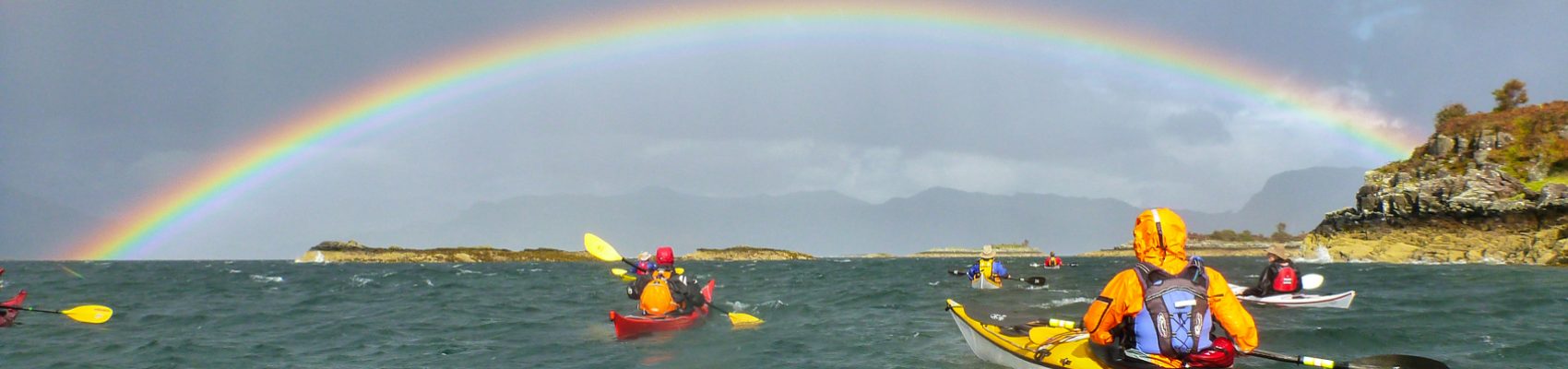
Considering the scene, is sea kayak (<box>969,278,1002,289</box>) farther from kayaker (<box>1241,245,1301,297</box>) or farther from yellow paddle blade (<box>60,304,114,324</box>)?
yellow paddle blade (<box>60,304,114,324</box>)

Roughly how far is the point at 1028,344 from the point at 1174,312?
3.83m

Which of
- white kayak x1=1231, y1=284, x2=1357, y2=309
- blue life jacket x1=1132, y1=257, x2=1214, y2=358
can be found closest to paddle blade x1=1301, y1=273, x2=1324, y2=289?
white kayak x1=1231, y1=284, x2=1357, y2=309

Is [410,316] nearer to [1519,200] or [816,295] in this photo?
[816,295]

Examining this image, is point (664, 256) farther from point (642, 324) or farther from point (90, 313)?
point (90, 313)

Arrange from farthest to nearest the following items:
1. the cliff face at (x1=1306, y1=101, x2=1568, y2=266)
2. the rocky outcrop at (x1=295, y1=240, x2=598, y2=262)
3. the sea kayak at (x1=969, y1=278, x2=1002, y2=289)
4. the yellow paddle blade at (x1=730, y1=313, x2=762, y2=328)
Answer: the rocky outcrop at (x1=295, y1=240, x2=598, y2=262)
the cliff face at (x1=1306, y1=101, x2=1568, y2=266)
the sea kayak at (x1=969, y1=278, x2=1002, y2=289)
the yellow paddle blade at (x1=730, y1=313, x2=762, y2=328)

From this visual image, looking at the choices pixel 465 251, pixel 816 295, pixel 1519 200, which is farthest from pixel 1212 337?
pixel 465 251

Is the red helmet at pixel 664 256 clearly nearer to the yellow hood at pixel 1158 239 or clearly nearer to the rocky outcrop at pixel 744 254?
the yellow hood at pixel 1158 239

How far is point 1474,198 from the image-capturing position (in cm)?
5569

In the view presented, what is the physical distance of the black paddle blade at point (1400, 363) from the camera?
906cm

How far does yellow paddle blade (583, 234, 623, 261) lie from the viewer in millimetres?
20078

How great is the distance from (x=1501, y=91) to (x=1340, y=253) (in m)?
25.0

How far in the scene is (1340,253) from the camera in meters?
69.6

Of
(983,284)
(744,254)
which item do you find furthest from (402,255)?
(983,284)

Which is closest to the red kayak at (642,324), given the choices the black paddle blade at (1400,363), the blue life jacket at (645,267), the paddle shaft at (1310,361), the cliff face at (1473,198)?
the blue life jacket at (645,267)
